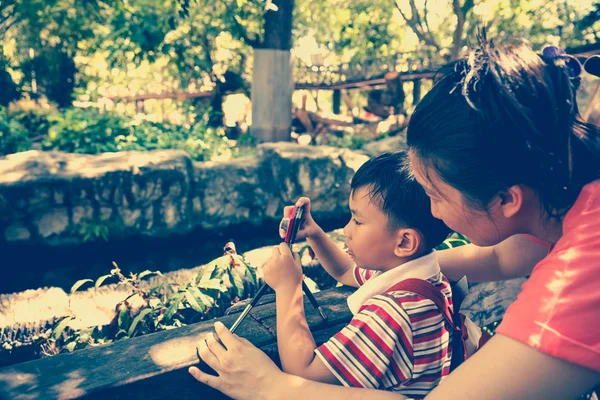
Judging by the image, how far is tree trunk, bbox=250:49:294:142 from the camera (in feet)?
25.6

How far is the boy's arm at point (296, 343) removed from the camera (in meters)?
1.41

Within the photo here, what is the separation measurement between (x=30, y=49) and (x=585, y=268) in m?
12.7

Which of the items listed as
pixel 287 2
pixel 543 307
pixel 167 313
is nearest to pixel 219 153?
pixel 287 2

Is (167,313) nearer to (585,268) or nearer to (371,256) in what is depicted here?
(371,256)

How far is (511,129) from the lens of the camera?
1.13 m

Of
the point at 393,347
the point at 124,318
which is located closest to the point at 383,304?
the point at 393,347

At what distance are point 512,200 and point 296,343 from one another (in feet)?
2.24

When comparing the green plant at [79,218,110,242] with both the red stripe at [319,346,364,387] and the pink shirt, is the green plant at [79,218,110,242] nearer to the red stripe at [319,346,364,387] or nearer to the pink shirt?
the red stripe at [319,346,364,387]

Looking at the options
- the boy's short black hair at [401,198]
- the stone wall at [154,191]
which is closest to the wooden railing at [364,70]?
the stone wall at [154,191]

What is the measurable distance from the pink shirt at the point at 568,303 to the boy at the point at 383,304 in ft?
1.15

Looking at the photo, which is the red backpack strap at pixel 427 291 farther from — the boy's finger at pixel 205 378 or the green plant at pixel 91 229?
the green plant at pixel 91 229

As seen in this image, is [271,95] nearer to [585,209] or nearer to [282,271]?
[282,271]

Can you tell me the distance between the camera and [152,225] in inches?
225

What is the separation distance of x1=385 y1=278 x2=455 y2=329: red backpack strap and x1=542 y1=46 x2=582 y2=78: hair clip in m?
0.66
